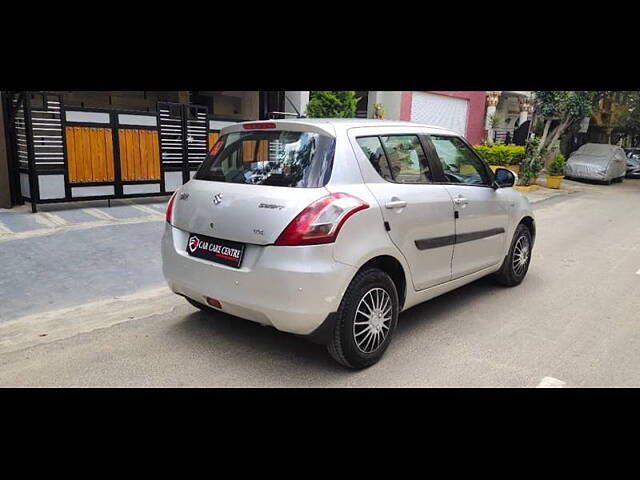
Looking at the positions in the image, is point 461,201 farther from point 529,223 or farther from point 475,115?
point 475,115

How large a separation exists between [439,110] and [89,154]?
13.1 meters

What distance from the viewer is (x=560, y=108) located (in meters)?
16.5

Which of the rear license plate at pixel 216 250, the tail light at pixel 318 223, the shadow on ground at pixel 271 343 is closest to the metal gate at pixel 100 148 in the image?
the shadow on ground at pixel 271 343

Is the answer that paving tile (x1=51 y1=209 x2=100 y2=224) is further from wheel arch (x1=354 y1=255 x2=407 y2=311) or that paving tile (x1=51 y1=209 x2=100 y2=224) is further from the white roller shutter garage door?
the white roller shutter garage door

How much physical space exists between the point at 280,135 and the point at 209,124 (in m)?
7.52

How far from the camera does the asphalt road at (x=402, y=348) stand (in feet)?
11.9

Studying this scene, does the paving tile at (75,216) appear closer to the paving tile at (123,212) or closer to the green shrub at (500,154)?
the paving tile at (123,212)

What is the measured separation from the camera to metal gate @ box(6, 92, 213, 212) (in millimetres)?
8703

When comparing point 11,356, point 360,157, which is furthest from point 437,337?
point 11,356

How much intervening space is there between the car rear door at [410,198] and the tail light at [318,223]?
16.4 inches

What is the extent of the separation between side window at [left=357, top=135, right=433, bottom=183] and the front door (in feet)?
0.79

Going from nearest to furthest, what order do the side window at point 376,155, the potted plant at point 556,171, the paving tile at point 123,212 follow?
the side window at point 376,155 < the paving tile at point 123,212 < the potted plant at point 556,171

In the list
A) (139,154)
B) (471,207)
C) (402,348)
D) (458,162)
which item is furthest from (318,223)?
(139,154)

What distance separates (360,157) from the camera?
375cm
